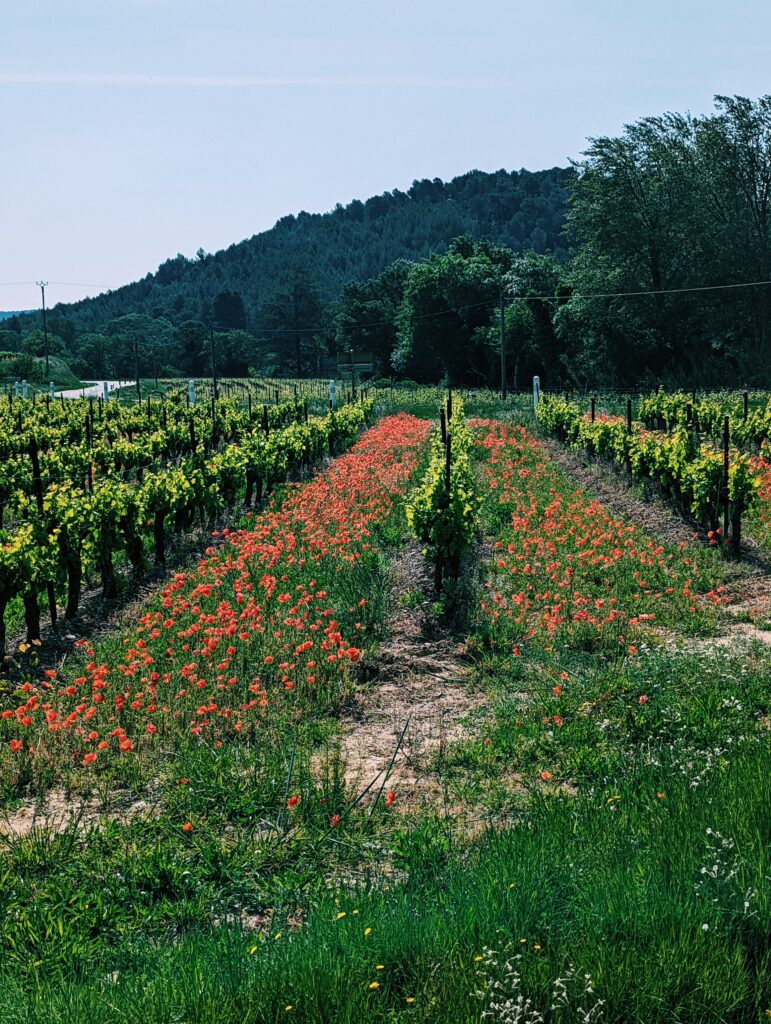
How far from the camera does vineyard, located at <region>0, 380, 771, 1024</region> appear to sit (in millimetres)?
3646

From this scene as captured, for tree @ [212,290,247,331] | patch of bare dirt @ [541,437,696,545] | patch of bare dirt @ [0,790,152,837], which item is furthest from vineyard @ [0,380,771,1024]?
tree @ [212,290,247,331]

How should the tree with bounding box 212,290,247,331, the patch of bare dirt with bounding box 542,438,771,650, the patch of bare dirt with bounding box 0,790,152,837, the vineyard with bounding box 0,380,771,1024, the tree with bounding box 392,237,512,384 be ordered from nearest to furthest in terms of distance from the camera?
the vineyard with bounding box 0,380,771,1024
the patch of bare dirt with bounding box 0,790,152,837
the patch of bare dirt with bounding box 542,438,771,650
the tree with bounding box 392,237,512,384
the tree with bounding box 212,290,247,331

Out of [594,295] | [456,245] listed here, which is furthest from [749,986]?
[456,245]

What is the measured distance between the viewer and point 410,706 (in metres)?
7.78

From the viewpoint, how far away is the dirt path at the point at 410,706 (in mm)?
6449

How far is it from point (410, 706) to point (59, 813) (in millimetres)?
3038

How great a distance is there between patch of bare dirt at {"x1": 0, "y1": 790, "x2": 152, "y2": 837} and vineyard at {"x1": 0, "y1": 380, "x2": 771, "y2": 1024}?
0.09ft

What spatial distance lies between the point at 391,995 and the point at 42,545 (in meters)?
7.79

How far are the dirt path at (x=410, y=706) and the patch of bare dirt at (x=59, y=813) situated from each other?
1512mm

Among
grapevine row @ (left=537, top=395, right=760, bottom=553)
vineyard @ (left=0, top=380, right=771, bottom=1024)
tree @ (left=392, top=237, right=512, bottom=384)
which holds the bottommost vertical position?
vineyard @ (left=0, top=380, right=771, bottom=1024)

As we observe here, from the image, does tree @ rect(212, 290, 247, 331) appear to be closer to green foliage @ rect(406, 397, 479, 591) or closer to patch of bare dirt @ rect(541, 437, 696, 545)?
patch of bare dirt @ rect(541, 437, 696, 545)

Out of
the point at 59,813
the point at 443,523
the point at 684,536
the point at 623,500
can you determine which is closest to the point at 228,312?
the point at 623,500

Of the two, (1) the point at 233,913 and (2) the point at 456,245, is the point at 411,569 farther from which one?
(2) the point at 456,245

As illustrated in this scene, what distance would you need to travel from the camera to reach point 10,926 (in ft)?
14.7
